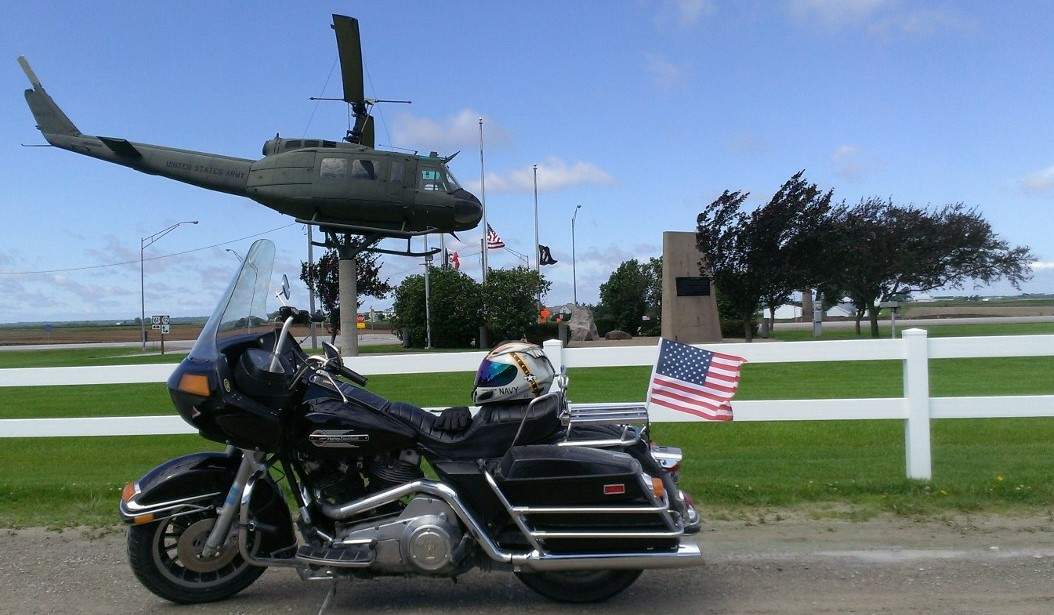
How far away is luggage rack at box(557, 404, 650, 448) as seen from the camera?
482cm

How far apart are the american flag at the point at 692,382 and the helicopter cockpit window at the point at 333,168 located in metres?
26.4

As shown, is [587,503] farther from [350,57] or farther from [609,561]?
[350,57]

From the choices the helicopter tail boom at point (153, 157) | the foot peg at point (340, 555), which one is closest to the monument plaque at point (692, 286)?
the helicopter tail boom at point (153, 157)

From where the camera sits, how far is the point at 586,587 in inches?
194

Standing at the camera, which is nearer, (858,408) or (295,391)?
(295,391)

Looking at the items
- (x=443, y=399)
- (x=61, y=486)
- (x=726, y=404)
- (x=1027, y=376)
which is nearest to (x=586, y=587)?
(x=726, y=404)

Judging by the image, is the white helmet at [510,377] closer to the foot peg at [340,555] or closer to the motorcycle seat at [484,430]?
the motorcycle seat at [484,430]

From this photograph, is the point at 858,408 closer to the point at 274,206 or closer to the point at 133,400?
the point at 133,400

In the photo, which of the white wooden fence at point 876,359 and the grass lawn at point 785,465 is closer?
the grass lawn at point 785,465

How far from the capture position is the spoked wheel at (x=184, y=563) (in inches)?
194

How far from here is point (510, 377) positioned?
→ 481 centimetres

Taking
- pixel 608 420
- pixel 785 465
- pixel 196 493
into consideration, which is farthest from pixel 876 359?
pixel 196 493

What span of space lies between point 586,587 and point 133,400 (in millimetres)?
16172

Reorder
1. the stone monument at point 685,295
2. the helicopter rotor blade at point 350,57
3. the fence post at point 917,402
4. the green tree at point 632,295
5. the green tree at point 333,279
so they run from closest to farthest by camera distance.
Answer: the fence post at point 917,402 → the helicopter rotor blade at point 350,57 → the stone monument at point 685,295 → the green tree at point 333,279 → the green tree at point 632,295
